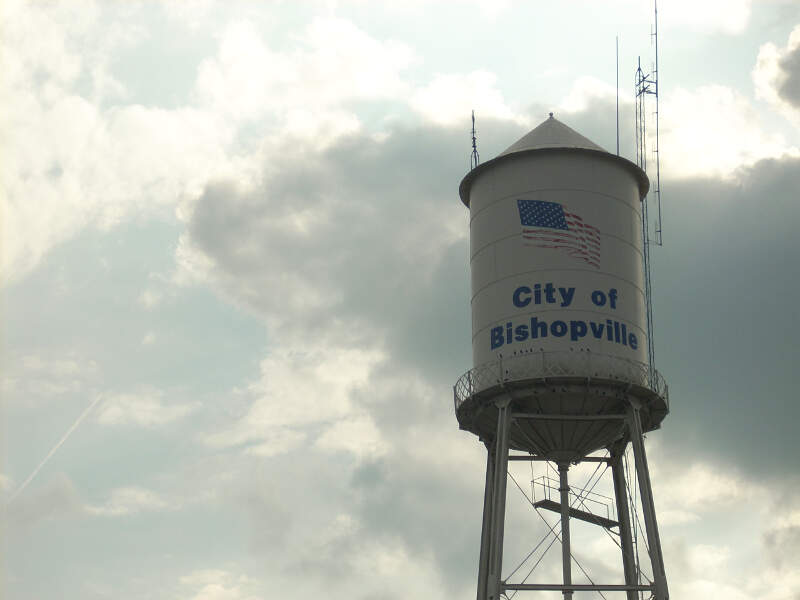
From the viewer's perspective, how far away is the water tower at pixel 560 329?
130 feet

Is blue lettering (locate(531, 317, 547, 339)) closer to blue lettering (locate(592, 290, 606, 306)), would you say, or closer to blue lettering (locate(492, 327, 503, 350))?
blue lettering (locate(492, 327, 503, 350))

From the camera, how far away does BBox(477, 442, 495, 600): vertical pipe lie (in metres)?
41.2

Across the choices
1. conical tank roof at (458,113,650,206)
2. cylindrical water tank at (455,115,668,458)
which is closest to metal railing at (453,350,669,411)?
cylindrical water tank at (455,115,668,458)

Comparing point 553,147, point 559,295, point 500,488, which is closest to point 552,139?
point 553,147

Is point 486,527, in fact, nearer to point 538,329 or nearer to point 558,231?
point 538,329

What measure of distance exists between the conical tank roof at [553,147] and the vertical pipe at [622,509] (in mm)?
8433

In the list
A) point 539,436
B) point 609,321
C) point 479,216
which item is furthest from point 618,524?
point 479,216

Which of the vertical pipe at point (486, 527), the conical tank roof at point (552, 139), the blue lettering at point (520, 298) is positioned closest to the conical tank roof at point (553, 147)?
the conical tank roof at point (552, 139)

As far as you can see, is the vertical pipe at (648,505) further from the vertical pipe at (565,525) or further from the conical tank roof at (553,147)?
the conical tank roof at (553,147)

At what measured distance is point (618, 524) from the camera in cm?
4334

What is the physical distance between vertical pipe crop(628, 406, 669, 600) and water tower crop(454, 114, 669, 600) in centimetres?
4

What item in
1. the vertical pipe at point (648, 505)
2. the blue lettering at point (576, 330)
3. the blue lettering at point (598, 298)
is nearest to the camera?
the vertical pipe at point (648, 505)

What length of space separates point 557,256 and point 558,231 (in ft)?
2.70

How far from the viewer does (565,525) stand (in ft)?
139
